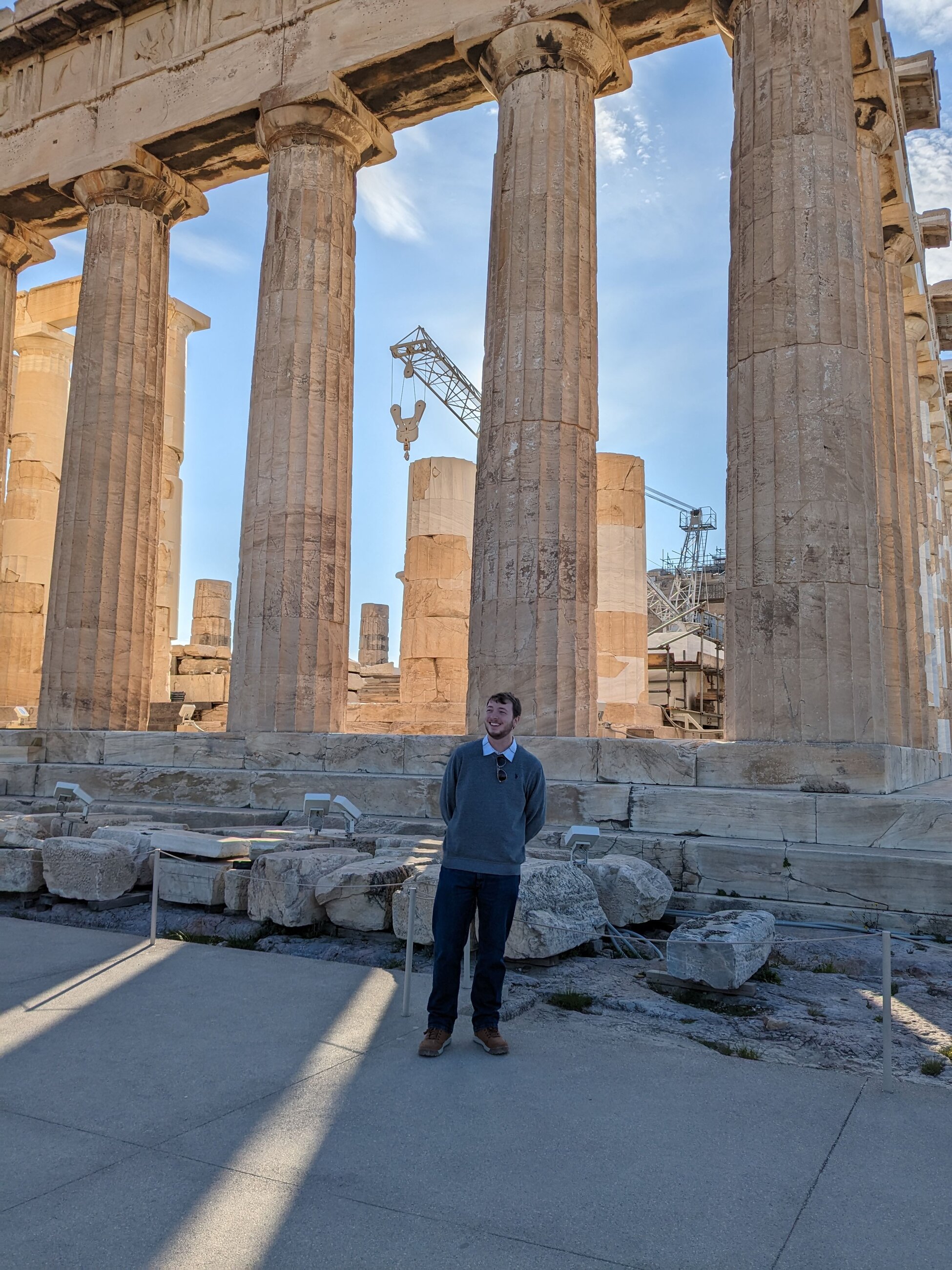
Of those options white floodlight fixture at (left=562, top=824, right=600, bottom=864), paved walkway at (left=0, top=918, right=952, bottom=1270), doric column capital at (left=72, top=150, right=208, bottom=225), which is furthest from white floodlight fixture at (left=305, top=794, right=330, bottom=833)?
doric column capital at (left=72, top=150, right=208, bottom=225)

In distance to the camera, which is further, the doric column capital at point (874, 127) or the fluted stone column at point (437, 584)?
the fluted stone column at point (437, 584)

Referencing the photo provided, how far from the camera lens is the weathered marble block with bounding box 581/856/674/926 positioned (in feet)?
24.1

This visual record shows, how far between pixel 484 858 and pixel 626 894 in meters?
2.67

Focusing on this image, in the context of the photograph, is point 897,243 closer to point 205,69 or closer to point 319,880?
point 205,69

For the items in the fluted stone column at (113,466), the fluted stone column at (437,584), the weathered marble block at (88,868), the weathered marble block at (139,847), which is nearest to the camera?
the weathered marble block at (88,868)

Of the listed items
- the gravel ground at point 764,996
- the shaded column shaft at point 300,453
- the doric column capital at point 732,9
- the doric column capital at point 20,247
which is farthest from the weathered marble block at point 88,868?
the doric column capital at point 20,247

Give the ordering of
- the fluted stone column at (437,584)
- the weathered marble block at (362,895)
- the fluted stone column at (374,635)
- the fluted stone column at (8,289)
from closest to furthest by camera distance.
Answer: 1. the weathered marble block at (362,895)
2. the fluted stone column at (8,289)
3. the fluted stone column at (437,584)
4. the fluted stone column at (374,635)

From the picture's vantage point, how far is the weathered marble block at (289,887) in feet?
24.1

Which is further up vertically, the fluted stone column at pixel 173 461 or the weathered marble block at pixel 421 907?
the fluted stone column at pixel 173 461

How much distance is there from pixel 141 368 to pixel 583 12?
9.32 meters

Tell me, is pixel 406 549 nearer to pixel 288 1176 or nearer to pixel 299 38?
pixel 299 38

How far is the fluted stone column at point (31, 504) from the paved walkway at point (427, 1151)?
20914 millimetres

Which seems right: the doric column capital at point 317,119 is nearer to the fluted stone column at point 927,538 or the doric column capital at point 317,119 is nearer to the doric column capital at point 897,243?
the doric column capital at point 897,243

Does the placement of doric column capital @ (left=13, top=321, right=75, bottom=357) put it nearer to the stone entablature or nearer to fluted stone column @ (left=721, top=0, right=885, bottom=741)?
the stone entablature
